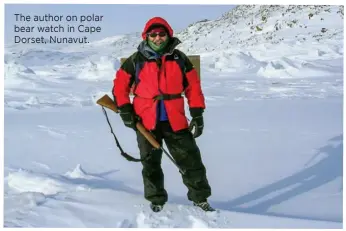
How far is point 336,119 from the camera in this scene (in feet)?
20.9

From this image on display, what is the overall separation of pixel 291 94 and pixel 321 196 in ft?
10.6

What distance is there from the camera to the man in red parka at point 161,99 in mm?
3701

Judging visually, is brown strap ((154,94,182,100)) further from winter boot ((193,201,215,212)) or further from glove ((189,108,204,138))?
winter boot ((193,201,215,212))

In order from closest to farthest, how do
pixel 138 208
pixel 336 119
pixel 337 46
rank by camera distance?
pixel 138 208 → pixel 336 119 → pixel 337 46

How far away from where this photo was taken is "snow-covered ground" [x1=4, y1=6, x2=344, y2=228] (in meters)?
4.10

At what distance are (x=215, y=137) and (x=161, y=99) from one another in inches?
84.6

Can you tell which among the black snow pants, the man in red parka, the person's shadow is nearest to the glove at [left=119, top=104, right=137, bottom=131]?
the man in red parka

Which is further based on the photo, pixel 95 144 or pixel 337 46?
pixel 337 46

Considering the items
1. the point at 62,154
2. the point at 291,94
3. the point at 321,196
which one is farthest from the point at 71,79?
the point at 321,196

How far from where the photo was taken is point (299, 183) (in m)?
4.74

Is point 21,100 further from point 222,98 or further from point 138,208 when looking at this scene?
point 138,208

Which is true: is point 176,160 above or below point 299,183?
above

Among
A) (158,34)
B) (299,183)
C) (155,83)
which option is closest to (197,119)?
(155,83)

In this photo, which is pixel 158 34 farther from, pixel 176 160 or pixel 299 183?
pixel 299 183
